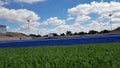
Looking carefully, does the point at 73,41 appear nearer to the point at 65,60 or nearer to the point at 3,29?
the point at 65,60

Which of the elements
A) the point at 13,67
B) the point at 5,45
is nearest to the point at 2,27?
the point at 5,45

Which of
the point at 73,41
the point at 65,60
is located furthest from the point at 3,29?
the point at 65,60

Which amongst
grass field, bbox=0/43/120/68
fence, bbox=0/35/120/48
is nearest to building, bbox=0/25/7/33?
fence, bbox=0/35/120/48

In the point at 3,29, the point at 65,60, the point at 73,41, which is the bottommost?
the point at 65,60

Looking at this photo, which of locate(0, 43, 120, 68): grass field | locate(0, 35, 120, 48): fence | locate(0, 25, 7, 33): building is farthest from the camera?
locate(0, 25, 7, 33): building

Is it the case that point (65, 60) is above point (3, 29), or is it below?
below

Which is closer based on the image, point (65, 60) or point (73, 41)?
point (65, 60)

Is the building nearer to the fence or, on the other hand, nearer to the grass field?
the fence

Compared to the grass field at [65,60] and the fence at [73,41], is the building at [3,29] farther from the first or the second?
the grass field at [65,60]

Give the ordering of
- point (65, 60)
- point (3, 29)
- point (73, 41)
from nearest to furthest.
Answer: point (65, 60)
point (73, 41)
point (3, 29)

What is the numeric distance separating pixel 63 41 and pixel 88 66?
15991 mm

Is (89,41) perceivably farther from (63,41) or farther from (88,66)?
(88,66)

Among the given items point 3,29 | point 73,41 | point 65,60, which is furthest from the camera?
point 3,29

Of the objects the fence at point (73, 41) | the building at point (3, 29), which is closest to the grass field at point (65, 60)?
the fence at point (73, 41)
